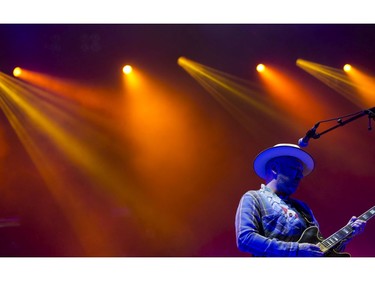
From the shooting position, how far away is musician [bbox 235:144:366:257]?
10.00 ft

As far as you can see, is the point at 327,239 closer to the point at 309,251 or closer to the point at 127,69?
the point at 309,251

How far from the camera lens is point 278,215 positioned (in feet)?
10.8

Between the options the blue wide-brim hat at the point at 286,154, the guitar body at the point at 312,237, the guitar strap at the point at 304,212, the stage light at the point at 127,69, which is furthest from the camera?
the stage light at the point at 127,69

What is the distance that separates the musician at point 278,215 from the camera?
10.00 ft

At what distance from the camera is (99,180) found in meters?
7.62

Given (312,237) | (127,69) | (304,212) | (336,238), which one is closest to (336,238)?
(336,238)

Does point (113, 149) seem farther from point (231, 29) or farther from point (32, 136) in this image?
point (231, 29)

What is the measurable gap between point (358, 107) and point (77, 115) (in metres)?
4.56

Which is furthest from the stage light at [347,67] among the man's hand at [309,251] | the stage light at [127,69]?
the man's hand at [309,251]

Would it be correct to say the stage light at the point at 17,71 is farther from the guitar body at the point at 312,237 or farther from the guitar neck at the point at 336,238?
the guitar neck at the point at 336,238

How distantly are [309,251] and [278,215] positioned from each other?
1.17ft

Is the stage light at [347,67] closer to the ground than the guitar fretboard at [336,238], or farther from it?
farther from it

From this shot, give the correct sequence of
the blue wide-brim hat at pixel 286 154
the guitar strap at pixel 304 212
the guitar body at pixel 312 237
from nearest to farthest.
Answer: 1. the guitar body at pixel 312 237
2. the guitar strap at pixel 304 212
3. the blue wide-brim hat at pixel 286 154

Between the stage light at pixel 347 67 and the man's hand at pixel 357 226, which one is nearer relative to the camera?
the man's hand at pixel 357 226
